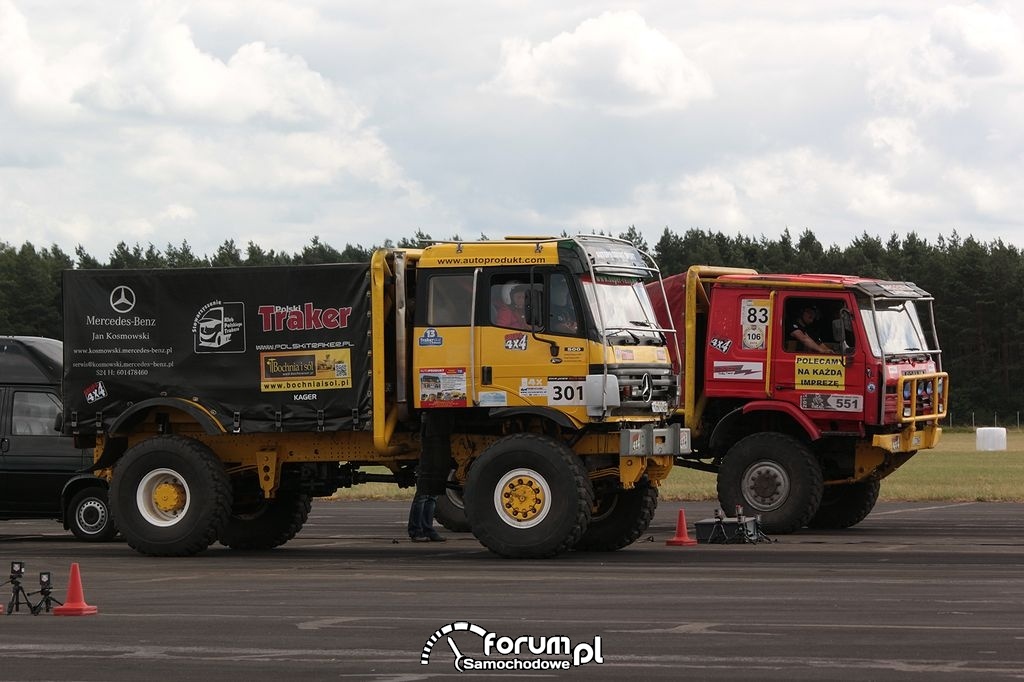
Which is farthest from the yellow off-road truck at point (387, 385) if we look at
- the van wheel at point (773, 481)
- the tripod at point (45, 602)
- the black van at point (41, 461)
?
the tripod at point (45, 602)

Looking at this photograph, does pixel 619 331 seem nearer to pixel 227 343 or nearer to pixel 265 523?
pixel 227 343

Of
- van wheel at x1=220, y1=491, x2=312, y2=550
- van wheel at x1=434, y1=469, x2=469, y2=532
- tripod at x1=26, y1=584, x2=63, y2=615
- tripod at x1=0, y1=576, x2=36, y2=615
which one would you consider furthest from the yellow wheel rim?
tripod at x1=0, y1=576, x2=36, y2=615

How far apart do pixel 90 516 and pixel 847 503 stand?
9541 mm

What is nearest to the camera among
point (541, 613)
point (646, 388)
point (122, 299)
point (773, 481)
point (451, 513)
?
point (541, 613)

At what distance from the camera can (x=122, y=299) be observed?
18.9 metres

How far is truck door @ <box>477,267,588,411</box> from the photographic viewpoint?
17.3 meters

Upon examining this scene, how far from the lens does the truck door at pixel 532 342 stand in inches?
682

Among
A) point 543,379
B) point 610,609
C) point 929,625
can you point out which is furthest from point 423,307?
point 929,625

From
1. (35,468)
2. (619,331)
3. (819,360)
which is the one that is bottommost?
(35,468)

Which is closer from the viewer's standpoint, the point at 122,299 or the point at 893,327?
the point at 122,299

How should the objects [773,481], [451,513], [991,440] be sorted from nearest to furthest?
1. [773,481]
2. [451,513]
3. [991,440]

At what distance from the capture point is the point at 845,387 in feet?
70.4

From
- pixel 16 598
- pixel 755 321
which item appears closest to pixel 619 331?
pixel 755 321

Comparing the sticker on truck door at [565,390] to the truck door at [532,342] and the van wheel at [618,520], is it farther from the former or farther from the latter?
the van wheel at [618,520]
